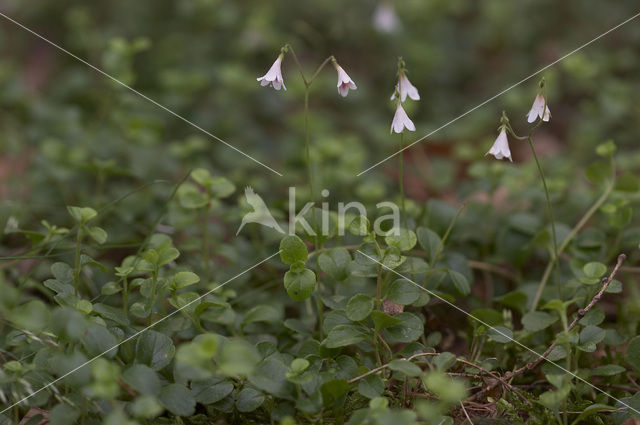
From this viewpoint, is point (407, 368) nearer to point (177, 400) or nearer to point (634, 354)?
point (177, 400)

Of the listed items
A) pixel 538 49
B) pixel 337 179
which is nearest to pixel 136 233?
pixel 337 179

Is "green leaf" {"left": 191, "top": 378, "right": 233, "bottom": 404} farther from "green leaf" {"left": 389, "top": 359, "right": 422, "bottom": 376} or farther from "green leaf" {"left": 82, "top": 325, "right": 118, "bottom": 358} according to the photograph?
"green leaf" {"left": 389, "top": 359, "right": 422, "bottom": 376}

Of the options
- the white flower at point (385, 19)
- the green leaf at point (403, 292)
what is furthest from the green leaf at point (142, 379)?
the white flower at point (385, 19)

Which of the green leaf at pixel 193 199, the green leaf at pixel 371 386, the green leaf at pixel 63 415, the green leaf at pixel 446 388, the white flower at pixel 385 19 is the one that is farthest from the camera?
the white flower at pixel 385 19

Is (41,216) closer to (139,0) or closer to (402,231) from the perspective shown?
(402,231)

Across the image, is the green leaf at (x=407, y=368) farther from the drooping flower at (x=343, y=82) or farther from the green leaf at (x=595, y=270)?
the drooping flower at (x=343, y=82)

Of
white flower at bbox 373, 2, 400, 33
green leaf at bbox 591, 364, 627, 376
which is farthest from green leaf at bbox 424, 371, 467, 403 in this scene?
white flower at bbox 373, 2, 400, 33
